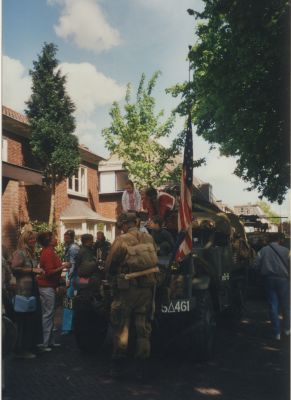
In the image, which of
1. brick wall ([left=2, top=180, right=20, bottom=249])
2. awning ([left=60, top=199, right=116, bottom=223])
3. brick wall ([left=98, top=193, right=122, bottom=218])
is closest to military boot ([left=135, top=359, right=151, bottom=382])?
brick wall ([left=2, top=180, right=20, bottom=249])

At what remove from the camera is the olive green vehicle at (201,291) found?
6.16m

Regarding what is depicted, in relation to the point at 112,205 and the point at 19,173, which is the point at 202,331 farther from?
the point at 112,205

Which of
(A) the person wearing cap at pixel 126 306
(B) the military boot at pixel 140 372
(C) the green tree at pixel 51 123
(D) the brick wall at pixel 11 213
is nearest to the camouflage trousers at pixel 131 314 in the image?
(A) the person wearing cap at pixel 126 306

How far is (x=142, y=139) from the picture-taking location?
26.8 metres

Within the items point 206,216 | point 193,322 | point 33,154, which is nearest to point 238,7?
point 206,216

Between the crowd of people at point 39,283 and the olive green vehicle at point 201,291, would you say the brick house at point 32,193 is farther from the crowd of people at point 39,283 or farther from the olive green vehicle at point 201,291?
the olive green vehicle at point 201,291

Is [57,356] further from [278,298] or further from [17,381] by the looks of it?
[278,298]

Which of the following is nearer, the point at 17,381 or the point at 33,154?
the point at 17,381

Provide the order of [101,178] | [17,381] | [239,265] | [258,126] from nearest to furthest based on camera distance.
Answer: [17,381], [239,265], [258,126], [101,178]

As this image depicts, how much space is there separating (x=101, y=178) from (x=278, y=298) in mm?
26371

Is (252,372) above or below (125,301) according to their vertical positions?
below

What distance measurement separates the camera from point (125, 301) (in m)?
5.61

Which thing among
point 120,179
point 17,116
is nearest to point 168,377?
point 17,116

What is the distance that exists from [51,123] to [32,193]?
141 inches
